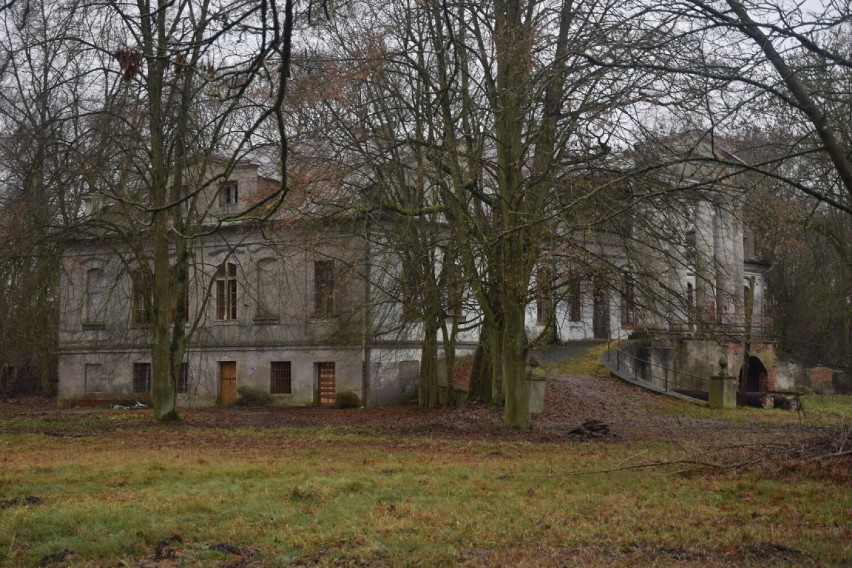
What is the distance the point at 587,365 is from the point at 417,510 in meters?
29.9

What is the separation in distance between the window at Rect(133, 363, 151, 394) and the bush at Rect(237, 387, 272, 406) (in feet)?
16.6

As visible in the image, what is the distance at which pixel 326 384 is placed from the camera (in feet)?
122

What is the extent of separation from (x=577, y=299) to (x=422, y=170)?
4495mm

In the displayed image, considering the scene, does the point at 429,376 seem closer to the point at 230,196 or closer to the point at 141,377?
the point at 230,196

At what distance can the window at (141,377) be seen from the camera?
41375mm

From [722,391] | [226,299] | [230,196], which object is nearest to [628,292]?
[722,391]

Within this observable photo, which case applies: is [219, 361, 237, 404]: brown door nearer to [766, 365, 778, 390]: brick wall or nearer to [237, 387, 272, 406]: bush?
[237, 387, 272, 406]: bush

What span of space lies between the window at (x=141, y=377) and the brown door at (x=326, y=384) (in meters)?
8.55

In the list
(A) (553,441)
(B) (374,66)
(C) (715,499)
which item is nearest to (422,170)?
(B) (374,66)

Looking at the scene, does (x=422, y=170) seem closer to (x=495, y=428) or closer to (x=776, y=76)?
(x=495, y=428)

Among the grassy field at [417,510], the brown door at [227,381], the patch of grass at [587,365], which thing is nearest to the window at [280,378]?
the brown door at [227,381]

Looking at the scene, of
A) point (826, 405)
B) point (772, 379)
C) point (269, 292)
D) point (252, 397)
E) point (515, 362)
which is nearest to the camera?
point (515, 362)

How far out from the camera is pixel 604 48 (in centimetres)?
1464

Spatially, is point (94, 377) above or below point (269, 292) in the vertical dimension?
below
